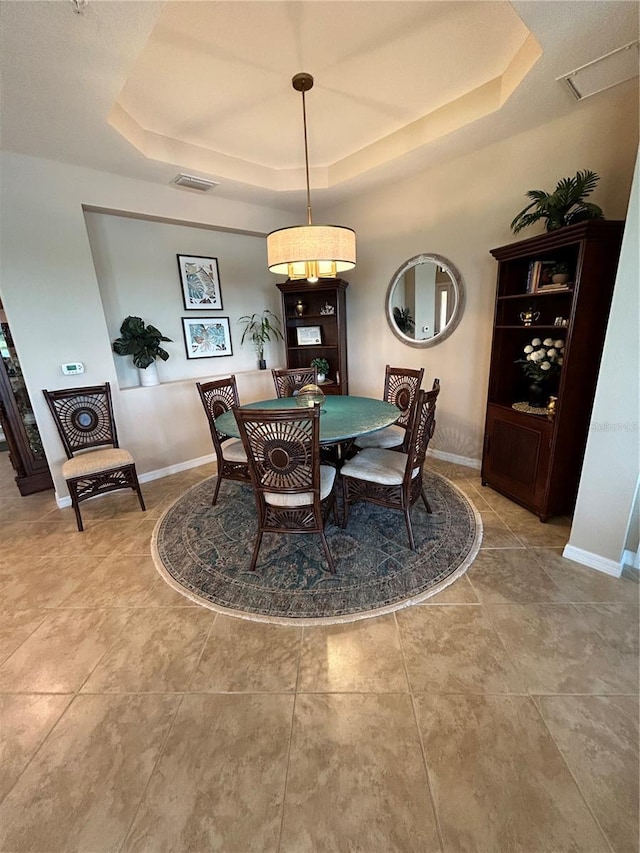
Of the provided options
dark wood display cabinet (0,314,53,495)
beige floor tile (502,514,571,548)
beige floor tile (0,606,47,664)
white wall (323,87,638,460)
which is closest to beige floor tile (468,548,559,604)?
beige floor tile (502,514,571,548)

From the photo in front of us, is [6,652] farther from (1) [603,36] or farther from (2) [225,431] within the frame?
(1) [603,36]

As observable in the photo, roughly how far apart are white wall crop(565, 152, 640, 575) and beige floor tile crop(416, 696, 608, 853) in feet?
3.62

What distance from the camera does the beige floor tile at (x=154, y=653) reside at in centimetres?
144

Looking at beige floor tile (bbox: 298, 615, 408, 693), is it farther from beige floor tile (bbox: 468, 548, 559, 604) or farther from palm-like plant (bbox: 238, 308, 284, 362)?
palm-like plant (bbox: 238, 308, 284, 362)

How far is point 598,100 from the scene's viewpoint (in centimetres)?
A: 216

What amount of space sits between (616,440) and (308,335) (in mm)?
3190

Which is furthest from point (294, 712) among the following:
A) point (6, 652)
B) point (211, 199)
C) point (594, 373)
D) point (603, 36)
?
point (211, 199)

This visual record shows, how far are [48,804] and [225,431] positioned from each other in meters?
1.69

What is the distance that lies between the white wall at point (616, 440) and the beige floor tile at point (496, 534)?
299mm

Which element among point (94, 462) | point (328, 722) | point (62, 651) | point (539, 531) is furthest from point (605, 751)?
point (94, 462)

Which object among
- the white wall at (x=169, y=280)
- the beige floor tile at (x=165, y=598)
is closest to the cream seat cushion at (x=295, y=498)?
the beige floor tile at (x=165, y=598)

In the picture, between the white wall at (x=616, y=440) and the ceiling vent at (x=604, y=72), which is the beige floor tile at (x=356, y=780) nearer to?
the white wall at (x=616, y=440)

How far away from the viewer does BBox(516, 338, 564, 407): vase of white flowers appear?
2332mm

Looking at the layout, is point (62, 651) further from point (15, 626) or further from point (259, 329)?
point (259, 329)
